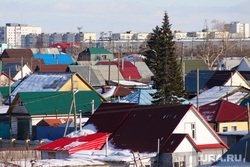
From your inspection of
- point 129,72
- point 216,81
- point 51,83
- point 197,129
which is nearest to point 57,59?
point 129,72

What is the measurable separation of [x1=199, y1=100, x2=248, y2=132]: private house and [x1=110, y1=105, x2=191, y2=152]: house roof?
804 centimetres

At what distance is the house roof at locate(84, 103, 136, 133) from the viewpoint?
24438mm

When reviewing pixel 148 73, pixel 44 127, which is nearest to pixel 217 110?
pixel 44 127

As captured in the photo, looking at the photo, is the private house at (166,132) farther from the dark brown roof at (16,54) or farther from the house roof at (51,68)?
the dark brown roof at (16,54)

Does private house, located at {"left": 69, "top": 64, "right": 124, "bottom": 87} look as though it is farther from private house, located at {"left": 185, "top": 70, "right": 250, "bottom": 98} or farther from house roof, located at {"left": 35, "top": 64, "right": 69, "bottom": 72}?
private house, located at {"left": 185, "top": 70, "right": 250, "bottom": 98}

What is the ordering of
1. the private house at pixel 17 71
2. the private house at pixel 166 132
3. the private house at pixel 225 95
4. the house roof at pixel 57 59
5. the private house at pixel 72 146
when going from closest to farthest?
the private house at pixel 166 132 < the private house at pixel 72 146 < the private house at pixel 225 95 < the private house at pixel 17 71 < the house roof at pixel 57 59

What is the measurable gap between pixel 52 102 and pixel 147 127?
14364mm

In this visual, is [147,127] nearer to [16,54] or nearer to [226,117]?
[226,117]

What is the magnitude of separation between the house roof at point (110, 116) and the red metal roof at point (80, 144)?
2.24 feet

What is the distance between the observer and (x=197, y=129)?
22.9m

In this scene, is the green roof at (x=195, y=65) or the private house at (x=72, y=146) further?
the green roof at (x=195, y=65)

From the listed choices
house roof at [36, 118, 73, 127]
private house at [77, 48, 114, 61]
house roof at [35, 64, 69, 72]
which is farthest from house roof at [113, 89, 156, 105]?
private house at [77, 48, 114, 61]

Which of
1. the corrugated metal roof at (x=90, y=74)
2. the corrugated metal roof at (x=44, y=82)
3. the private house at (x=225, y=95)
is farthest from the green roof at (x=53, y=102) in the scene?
the corrugated metal roof at (x=90, y=74)

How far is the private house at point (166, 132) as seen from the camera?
21.3m
